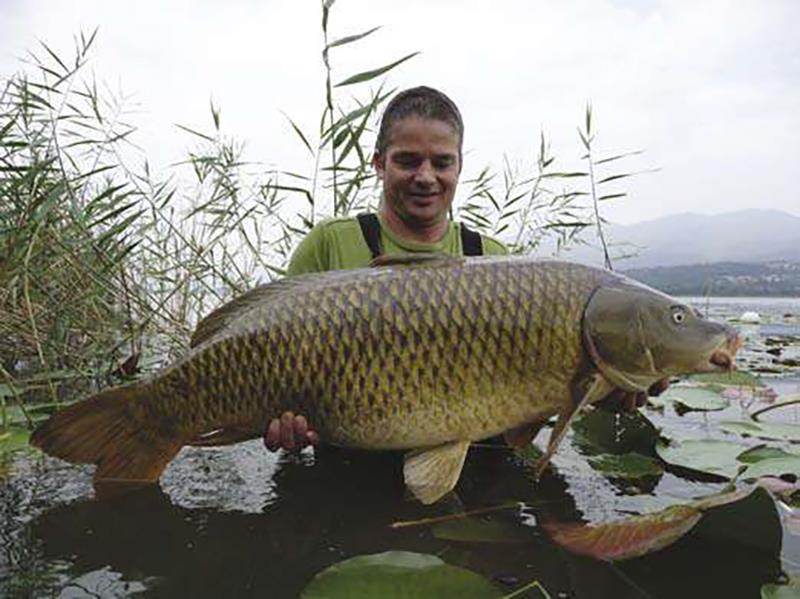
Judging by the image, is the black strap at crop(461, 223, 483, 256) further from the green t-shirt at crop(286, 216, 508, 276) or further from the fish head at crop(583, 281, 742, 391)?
the fish head at crop(583, 281, 742, 391)

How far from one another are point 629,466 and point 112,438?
1848 mm

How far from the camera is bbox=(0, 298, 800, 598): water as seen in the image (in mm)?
1795

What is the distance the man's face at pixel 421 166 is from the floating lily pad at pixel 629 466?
4.17 ft

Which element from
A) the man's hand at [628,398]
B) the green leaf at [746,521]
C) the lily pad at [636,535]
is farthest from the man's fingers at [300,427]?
the green leaf at [746,521]

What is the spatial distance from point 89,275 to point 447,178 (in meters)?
2.03

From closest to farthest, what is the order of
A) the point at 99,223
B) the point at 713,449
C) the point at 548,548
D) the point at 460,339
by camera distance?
the point at 548,548, the point at 460,339, the point at 713,449, the point at 99,223

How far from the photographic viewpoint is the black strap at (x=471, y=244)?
3.44m

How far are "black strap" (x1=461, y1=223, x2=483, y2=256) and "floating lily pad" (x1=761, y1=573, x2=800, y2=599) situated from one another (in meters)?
2.05

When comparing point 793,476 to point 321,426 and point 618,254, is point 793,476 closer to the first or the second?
point 321,426

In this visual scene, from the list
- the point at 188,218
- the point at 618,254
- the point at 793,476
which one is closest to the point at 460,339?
the point at 793,476

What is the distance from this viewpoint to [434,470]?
2.22 m

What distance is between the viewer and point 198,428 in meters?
2.21

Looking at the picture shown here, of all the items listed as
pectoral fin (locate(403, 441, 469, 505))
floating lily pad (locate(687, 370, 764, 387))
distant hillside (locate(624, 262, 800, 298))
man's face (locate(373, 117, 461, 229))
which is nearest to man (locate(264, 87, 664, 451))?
man's face (locate(373, 117, 461, 229))

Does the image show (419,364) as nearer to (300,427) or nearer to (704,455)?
(300,427)
